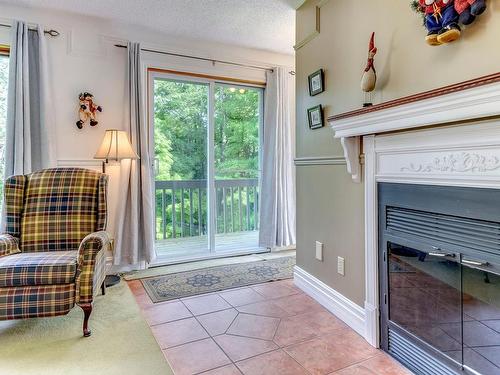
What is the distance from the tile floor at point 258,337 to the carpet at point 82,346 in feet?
0.33

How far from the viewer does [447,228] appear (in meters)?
1.43

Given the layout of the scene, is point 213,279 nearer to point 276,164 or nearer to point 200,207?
point 200,207

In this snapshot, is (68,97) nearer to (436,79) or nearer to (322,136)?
(322,136)

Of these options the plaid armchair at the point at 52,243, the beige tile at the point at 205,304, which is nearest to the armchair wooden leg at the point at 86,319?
the plaid armchair at the point at 52,243

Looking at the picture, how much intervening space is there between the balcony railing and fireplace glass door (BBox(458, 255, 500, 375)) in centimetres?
278

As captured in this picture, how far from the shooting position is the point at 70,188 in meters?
2.50

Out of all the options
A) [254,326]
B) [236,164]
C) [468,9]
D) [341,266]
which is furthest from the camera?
[236,164]

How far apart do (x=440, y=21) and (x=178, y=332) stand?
84.2 inches

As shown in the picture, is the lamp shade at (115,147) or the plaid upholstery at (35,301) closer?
the plaid upholstery at (35,301)

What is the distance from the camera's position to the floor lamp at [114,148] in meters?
2.83

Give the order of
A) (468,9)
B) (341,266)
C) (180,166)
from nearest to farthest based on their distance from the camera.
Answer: (468,9)
(341,266)
(180,166)

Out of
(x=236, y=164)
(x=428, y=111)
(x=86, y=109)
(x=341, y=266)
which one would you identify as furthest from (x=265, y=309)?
(x=86, y=109)

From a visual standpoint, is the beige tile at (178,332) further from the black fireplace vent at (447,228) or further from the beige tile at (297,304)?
the black fireplace vent at (447,228)

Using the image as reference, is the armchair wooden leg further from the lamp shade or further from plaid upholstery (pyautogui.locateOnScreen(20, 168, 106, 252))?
the lamp shade
